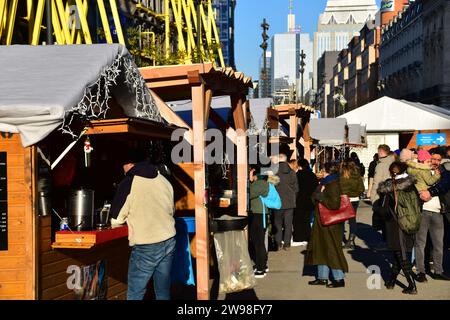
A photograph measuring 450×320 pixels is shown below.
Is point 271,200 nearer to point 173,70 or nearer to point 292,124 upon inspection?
point 173,70

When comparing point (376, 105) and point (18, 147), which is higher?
point (376, 105)

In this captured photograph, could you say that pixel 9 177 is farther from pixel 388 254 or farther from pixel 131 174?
pixel 388 254

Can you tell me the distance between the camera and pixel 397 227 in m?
9.66

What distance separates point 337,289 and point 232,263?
5.81 ft

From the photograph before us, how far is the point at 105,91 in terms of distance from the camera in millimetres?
7070

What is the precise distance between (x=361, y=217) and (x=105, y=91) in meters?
Answer: 14.4

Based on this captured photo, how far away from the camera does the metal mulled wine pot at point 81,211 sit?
7133 mm

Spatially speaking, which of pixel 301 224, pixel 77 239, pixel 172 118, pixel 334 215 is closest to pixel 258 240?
pixel 334 215

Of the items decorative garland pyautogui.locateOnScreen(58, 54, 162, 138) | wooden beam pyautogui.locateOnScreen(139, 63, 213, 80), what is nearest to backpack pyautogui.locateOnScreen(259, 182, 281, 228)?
wooden beam pyautogui.locateOnScreen(139, 63, 213, 80)

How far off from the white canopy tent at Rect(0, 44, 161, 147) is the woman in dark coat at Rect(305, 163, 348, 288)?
2.94 m

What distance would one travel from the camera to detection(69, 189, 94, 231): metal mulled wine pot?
23.4 feet

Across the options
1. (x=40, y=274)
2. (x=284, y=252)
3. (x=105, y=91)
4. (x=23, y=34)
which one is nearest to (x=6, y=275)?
(x=40, y=274)

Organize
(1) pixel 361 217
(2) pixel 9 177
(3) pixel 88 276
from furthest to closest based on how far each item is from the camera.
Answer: (1) pixel 361 217 → (3) pixel 88 276 → (2) pixel 9 177
